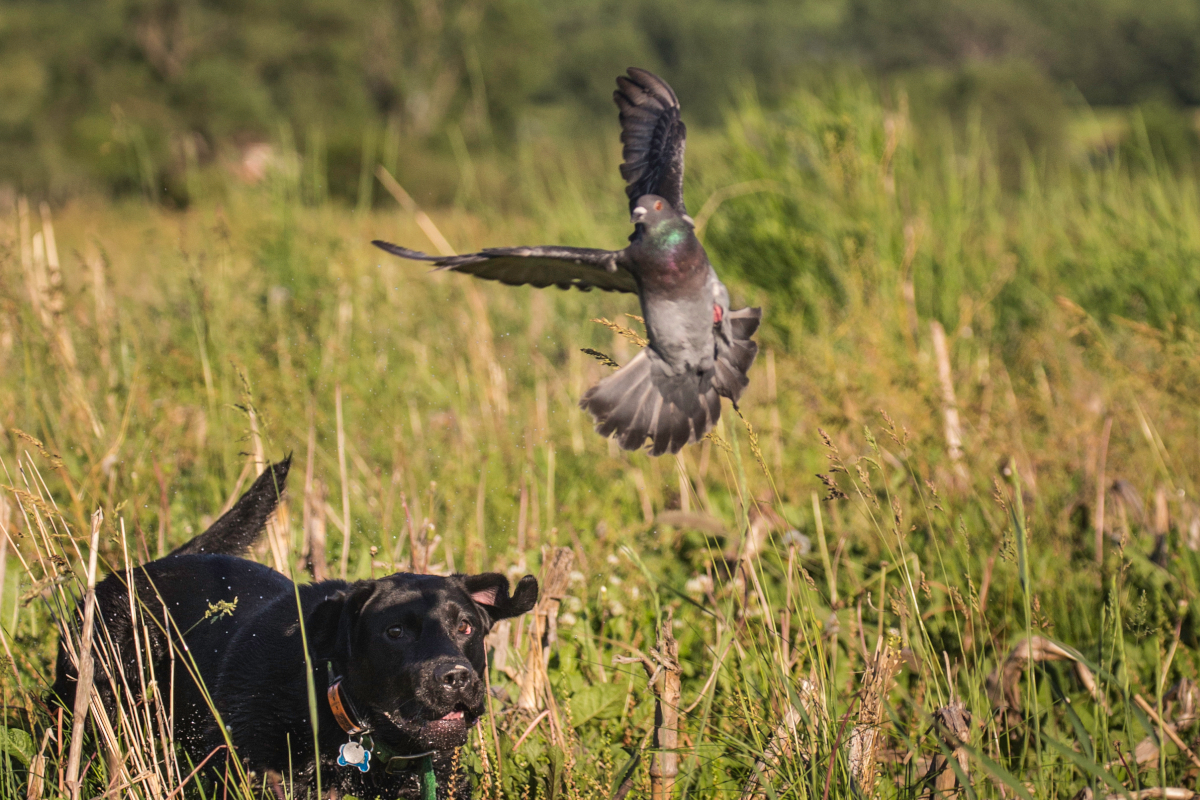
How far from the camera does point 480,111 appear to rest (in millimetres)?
4344

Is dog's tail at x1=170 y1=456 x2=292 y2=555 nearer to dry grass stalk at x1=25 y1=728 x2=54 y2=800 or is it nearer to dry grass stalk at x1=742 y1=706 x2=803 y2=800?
dry grass stalk at x1=25 y1=728 x2=54 y2=800

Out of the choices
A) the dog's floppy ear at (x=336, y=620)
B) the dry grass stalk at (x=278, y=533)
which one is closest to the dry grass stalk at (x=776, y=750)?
the dog's floppy ear at (x=336, y=620)

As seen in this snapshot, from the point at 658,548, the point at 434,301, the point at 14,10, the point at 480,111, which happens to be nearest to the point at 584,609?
the point at 658,548

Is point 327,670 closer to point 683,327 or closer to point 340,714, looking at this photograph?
point 340,714

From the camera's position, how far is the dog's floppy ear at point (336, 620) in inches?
90.1

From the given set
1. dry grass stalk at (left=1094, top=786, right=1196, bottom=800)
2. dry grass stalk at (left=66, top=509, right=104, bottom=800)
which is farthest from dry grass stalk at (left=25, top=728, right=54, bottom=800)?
dry grass stalk at (left=1094, top=786, right=1196, bottom=800)

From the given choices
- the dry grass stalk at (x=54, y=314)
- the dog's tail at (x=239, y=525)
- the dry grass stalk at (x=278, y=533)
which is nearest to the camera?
the dog's tail at (x=239, y=525)

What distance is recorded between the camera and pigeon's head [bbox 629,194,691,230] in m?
1.85

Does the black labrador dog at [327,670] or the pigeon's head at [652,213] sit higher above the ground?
the pigeon's head at [652,213]

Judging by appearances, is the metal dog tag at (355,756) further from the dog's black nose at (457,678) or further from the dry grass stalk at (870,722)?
the dry grass stalk at (870,722)

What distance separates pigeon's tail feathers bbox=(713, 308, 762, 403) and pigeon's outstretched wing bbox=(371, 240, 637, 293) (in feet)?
0.90

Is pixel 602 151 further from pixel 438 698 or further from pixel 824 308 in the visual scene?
pixel 438 698

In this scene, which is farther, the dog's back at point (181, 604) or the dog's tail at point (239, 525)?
the dog's tail at point (239, 525)

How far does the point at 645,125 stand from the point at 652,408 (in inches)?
23.3
